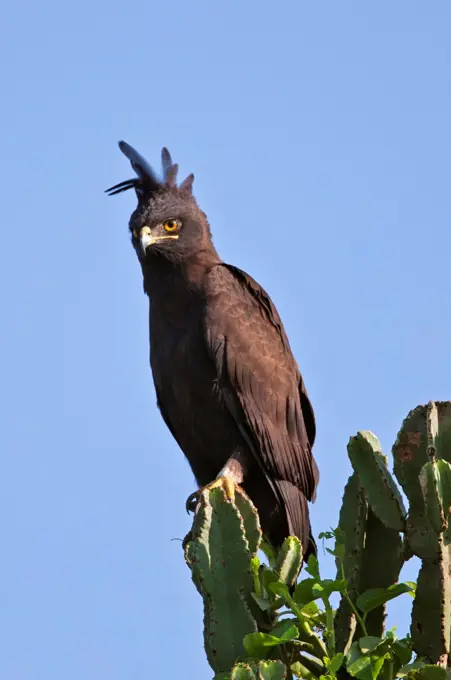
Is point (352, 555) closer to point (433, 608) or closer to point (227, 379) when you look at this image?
point (433, 608)

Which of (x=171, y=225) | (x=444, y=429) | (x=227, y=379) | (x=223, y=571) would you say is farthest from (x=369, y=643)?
(x=171, y=225)

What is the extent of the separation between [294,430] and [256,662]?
9.58ft

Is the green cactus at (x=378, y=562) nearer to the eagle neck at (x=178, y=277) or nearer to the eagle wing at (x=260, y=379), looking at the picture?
the eagle wing at (x=260, y=379)

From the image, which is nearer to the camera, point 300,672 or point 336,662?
point 336,662

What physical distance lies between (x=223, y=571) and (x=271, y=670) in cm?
61

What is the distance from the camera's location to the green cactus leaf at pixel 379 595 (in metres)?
4.45

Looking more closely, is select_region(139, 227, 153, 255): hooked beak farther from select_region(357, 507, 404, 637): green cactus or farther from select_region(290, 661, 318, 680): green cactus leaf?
select_region(290, 661, 318, 680): green cactus leaf

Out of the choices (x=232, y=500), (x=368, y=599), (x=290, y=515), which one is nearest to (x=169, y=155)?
(x=290, y=515)

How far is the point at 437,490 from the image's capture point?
4.16m

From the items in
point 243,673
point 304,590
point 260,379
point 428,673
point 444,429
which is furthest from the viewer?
point 260,379

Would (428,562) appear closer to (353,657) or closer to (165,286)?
(353,657)

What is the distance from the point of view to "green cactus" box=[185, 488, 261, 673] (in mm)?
4449

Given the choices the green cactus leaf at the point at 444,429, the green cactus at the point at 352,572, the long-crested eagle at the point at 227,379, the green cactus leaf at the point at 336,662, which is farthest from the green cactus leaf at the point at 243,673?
the long-crested eagle at the point at 227,379

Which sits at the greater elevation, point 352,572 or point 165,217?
point 165,217
